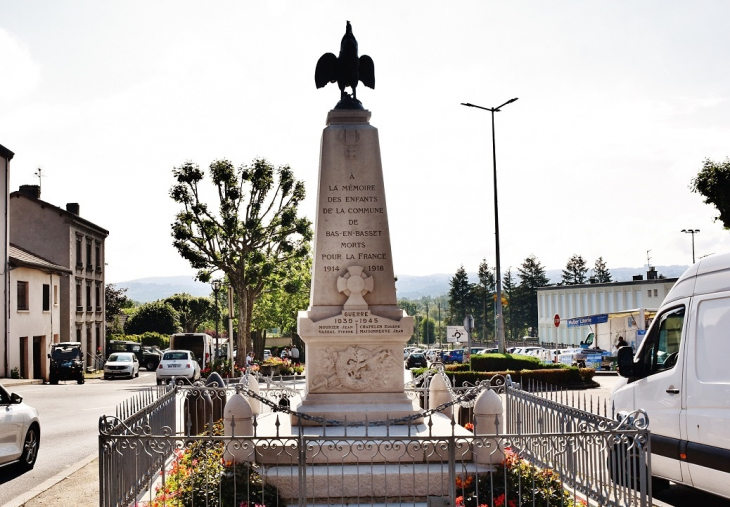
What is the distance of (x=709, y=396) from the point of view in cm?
825

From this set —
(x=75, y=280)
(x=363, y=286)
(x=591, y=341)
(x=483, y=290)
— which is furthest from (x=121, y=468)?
(x=483, y=290)

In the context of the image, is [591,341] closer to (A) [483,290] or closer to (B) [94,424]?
(B) [94,424]

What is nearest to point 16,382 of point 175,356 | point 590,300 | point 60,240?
point 175,356

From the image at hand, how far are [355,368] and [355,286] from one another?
1.11 metres

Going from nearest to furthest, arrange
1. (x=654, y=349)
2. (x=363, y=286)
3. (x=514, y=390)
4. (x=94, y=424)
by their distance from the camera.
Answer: (x=654, y=349), (x=363, y=286), (x=514, y=390), (x=94, y=424)

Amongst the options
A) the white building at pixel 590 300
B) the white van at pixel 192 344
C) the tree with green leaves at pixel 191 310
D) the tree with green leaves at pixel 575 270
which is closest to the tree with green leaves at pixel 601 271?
the tree with green leaves at pixel 575 270

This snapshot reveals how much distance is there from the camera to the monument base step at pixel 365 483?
8367 mm

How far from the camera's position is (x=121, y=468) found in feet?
24.4

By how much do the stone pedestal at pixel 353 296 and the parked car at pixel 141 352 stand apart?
46.5 metres

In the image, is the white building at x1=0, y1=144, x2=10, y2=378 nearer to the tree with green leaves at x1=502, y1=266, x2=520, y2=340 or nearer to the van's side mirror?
the van's side mirror

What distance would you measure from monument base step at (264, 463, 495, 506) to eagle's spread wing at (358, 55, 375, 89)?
5954 mm

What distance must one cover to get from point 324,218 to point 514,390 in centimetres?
413

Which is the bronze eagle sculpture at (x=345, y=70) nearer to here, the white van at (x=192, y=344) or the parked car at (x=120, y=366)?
the parked car at (x=120, y=366)

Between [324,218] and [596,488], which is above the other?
[324,218]
